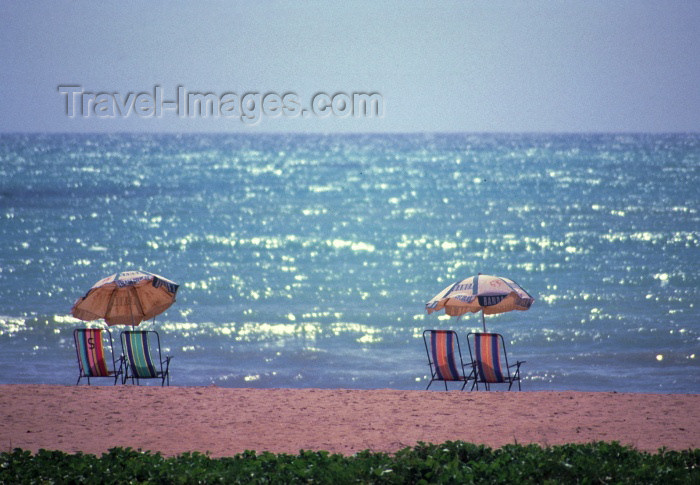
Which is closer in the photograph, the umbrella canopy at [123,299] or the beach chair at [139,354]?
the beach chair at [139,354]

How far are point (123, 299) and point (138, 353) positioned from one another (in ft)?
2.79

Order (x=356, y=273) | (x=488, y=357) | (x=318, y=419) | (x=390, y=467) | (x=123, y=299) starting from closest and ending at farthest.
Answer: (x=390, y=467) < (x=318, y=419) < (x=488, y=357) < (x=123, y=299) < (x=356, y=273)

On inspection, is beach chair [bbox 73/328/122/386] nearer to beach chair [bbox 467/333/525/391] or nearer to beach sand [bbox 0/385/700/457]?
beach sand [bbox 0/385/700/457]

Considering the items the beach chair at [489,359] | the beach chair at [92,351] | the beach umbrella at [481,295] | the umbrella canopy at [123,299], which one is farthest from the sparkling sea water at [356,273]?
the beach umbrella at [481,295]

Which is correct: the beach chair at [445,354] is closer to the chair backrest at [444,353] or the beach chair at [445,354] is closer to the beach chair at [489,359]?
the chair backrest at [444,353]

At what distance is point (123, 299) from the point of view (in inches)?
474

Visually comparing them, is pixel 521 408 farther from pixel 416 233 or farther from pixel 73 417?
pixel 416 233

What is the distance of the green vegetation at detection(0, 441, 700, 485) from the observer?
6.71 metres

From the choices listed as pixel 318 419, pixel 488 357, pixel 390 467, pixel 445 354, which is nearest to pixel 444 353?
pixel 445 354

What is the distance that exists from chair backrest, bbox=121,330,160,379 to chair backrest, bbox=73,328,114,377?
32 cm

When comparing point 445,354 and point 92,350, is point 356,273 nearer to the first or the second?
point 445,354

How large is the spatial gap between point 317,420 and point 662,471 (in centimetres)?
407

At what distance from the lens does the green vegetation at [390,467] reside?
6707 mm

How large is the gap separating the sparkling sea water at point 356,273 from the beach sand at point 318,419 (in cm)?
377
